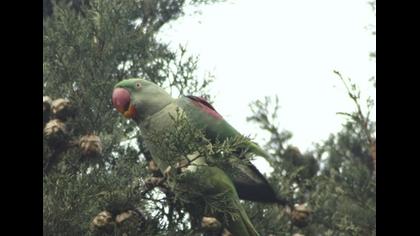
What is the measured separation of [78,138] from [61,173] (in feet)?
0.61

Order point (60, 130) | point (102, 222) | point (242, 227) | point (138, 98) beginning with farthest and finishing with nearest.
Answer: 1. point (138, 98)
2. point (242, 227)
3. point (60, 130)
4. point (102, 222)

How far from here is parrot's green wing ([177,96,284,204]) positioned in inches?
133

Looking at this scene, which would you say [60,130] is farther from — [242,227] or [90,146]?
[242,227]

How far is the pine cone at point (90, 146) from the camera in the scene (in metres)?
3.05

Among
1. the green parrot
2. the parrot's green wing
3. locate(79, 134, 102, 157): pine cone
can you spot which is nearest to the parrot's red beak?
the green parrot

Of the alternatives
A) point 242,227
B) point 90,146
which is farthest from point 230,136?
point 90,146

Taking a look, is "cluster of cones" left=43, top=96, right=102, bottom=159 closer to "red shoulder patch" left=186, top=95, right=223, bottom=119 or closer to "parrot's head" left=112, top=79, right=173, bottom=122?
"parrot's head" left=112, top=79, right=173, bottom=122

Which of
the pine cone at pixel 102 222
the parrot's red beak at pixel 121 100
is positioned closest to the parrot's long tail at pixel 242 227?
the pine cone at pixel 102 222

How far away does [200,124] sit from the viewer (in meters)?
3.38

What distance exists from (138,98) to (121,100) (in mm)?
100
